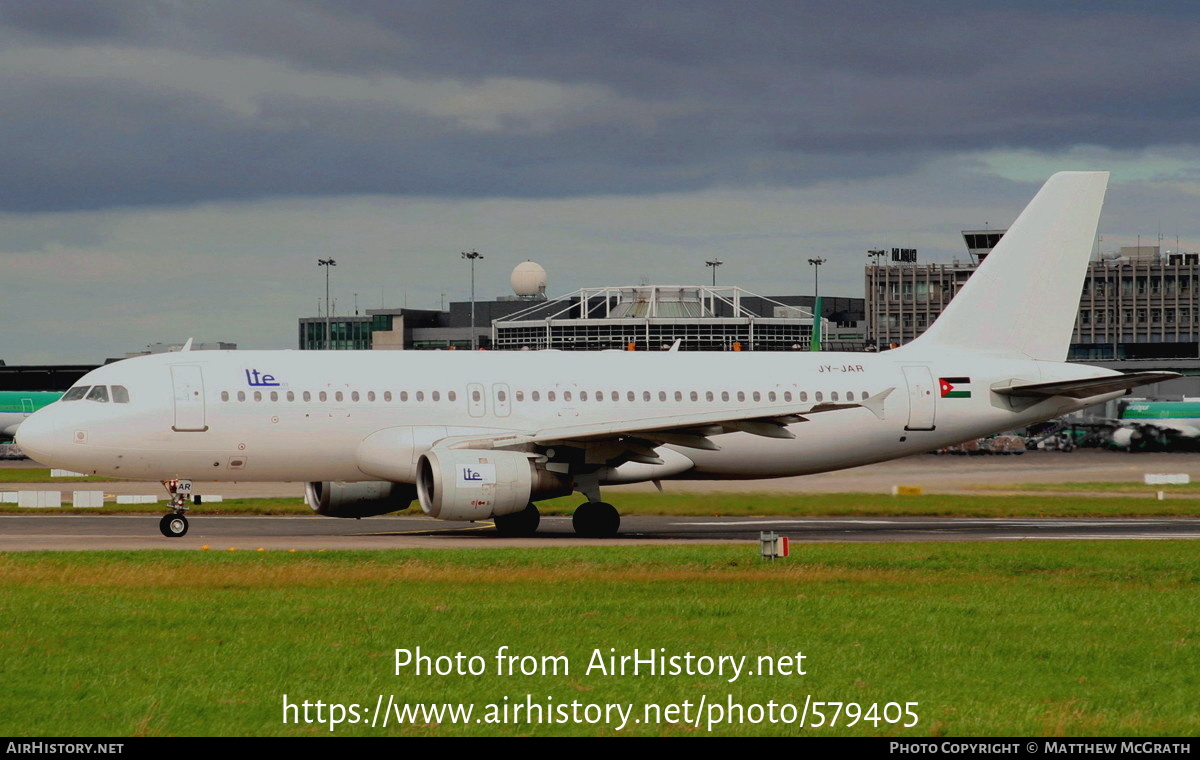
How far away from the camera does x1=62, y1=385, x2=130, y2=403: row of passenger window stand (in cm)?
3278

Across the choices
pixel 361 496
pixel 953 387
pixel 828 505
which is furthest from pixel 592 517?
pixel 953 387

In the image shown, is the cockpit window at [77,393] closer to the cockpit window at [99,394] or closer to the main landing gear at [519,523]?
the cockpit window at [99,394]

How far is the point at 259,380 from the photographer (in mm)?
33562

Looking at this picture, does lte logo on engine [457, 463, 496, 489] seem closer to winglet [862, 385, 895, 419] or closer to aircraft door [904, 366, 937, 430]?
winglet [862, 385, 895, 419]

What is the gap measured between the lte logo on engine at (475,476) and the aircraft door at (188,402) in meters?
6.13

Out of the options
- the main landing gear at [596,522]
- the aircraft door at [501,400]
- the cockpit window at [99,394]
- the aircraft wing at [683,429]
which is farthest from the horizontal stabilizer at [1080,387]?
the cockpit window at [99,394]

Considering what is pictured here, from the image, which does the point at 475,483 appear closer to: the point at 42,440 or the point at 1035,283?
the point at 42,440

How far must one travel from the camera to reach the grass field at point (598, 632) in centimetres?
1244

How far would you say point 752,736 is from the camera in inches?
452

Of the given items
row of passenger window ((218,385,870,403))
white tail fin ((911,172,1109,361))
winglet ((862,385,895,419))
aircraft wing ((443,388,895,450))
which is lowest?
aircraft wing ((443,388,895,450))

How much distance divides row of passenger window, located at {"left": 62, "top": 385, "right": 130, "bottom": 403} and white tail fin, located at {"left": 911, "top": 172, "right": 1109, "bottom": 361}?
67.4 ft

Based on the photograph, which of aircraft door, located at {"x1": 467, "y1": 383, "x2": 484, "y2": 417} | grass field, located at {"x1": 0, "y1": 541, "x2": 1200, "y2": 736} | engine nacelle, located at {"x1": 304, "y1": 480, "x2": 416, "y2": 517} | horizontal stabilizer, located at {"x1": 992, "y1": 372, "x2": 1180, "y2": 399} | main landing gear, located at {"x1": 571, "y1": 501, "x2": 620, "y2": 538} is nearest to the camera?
grass field, located at {"x1": 0, "y1": 541, "x2": 1200, "y2": 736}

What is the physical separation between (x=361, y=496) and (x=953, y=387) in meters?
15.4

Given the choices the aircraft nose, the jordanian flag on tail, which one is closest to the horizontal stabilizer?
the jordanian flag on tail
